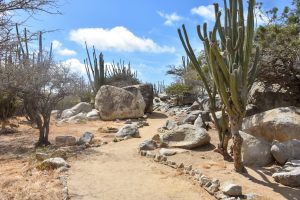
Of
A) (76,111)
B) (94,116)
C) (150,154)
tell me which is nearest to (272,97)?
(150,154)

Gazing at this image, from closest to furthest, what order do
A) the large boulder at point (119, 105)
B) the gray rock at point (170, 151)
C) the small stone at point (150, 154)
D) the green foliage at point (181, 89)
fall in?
the gray rock at point (170, 151) → the small stone at point (150, 154) → the large boulder at point (119, 105) → the green foliage at point (181, 89)

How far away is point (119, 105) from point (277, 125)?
390 inches

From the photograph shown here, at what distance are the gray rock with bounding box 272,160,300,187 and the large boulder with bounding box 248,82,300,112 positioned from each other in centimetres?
390

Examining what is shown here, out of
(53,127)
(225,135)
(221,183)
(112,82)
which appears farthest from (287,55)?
(112,82)

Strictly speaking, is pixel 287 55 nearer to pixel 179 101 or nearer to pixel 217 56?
pixel 217 56

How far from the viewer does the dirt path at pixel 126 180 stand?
18.9 feet

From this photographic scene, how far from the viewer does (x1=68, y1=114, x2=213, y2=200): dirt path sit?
18.9ft

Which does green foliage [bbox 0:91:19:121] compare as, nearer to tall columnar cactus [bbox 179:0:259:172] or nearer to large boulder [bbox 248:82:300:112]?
large boulder [bbox 248:82:300:112]

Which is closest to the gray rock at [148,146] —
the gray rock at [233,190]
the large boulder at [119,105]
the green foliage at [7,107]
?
the gray rock at [233,190]

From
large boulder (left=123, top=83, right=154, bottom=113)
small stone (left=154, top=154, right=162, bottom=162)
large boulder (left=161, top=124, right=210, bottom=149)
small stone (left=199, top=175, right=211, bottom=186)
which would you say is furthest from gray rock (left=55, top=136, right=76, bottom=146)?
large boulder (left=123, top=83, right=154, bottom=113)

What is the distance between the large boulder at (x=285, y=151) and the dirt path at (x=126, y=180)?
1.70 m

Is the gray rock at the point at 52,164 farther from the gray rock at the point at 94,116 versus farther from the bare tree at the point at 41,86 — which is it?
the gray rock at the point at 94,116

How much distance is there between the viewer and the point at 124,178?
6.64 m

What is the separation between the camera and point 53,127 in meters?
14.4
